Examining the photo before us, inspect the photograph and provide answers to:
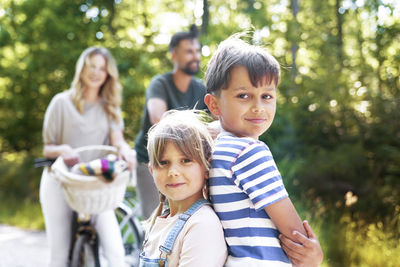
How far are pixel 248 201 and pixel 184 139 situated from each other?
0.29 m

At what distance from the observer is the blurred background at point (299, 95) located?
588 centimetres

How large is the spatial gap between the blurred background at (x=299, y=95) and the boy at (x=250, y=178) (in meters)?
1.33

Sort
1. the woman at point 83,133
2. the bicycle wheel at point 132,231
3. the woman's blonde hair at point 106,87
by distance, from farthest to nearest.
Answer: the bicycle wheel at point 132,231 → the woman's blonde hair at point 106,87 → the woman at point 83,133

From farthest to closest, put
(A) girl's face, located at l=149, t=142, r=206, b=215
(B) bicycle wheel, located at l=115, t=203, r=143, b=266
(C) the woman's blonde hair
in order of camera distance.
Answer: (B) bicycle wheel, located at l=115, t=203, r=143, b=266 → (C) the woman's blonde hair → (A) girl's face, located at l=149, t=142, r=206, b=215

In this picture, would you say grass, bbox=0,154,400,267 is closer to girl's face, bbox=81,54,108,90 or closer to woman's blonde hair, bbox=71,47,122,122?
woman's blonde hair, bbox=71,47,122,122

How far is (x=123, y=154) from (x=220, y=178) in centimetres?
228

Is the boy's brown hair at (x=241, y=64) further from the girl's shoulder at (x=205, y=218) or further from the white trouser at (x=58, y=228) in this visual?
the white trouser at (x=58, y=228)

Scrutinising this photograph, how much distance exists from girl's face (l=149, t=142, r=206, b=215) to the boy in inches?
2.1

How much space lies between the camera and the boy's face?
1690 mm

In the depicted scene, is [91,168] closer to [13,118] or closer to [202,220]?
[202,220]

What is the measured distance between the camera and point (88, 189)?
3432 millimetres

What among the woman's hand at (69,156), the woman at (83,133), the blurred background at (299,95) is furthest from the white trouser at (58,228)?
the blurred background at (299,95)

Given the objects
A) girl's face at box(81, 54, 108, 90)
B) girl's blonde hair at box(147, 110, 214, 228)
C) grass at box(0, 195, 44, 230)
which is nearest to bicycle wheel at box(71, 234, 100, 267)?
girl's face at box(81, 54, 108, 90)

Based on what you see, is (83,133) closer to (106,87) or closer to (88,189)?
(106,87)
